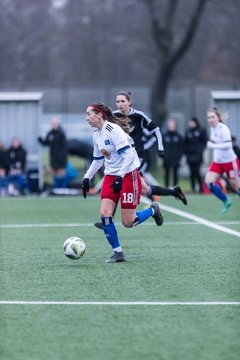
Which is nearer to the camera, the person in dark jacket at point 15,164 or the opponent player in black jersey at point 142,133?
the opponent player in black jersey at point 142,133

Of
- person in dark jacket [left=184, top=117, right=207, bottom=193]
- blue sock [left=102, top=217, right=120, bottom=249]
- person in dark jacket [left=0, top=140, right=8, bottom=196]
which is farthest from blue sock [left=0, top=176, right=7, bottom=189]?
blue sock [left=102, top=217, right=120, bottom=249]

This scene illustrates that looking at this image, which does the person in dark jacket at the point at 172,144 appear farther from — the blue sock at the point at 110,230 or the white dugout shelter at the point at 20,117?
the blue sock at the point at 110,230

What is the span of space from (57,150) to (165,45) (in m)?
10.9

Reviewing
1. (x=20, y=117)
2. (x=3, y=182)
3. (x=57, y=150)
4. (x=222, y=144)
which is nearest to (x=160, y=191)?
(x=222, y=144)

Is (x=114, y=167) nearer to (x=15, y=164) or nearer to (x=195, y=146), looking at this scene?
(x=195, y=146)

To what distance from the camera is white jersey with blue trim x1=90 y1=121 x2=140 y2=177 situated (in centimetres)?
1051

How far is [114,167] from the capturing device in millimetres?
10727

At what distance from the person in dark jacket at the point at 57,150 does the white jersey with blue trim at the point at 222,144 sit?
814 cm

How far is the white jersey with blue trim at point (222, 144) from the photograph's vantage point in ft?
54.2

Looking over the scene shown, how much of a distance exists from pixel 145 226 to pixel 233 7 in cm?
3008

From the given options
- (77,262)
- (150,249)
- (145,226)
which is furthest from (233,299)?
(145,226)

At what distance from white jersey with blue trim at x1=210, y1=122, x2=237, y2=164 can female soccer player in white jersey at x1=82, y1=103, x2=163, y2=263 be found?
19.3 ft

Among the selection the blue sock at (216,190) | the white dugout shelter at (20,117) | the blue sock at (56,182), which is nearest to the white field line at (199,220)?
the blue sock at (216,190)

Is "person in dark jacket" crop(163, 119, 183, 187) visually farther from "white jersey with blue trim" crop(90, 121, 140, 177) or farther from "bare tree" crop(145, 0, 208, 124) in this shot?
"white jersey with blue trim" crop(90, 121, 140, 177)
